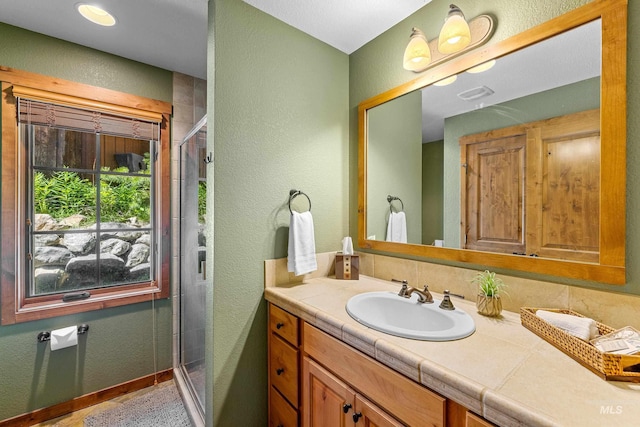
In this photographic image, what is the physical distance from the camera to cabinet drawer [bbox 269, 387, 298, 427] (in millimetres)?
1304

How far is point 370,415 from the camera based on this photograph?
2.99 ft

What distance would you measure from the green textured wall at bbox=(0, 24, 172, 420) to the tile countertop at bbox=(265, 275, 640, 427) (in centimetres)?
171

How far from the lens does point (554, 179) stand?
1.02 metres

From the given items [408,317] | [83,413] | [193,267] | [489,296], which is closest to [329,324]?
[408,317]

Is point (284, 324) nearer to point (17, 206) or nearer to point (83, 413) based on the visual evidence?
point (83, 413)

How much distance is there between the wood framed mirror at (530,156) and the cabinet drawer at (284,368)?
0.81m

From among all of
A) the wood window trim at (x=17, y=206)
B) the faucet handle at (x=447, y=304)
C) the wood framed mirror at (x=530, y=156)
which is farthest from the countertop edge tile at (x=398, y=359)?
the wood window trim at (x=17, y=206)

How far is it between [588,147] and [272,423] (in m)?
1.91

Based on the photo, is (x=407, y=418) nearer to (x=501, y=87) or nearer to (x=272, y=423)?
(x=272, y=423)

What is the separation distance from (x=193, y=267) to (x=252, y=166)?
907 mm

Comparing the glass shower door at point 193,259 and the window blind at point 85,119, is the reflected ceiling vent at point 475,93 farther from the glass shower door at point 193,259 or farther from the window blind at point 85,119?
the window blind at point 85,119

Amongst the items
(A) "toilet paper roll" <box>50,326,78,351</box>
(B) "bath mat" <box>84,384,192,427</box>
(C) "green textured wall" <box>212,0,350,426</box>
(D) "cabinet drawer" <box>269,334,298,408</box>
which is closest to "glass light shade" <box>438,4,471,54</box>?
(C) "green textured wall" <box>212,0,350,426</box>

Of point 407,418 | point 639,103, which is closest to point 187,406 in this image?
point 407,418

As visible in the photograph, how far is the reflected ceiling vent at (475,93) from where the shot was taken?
1.21 meters
